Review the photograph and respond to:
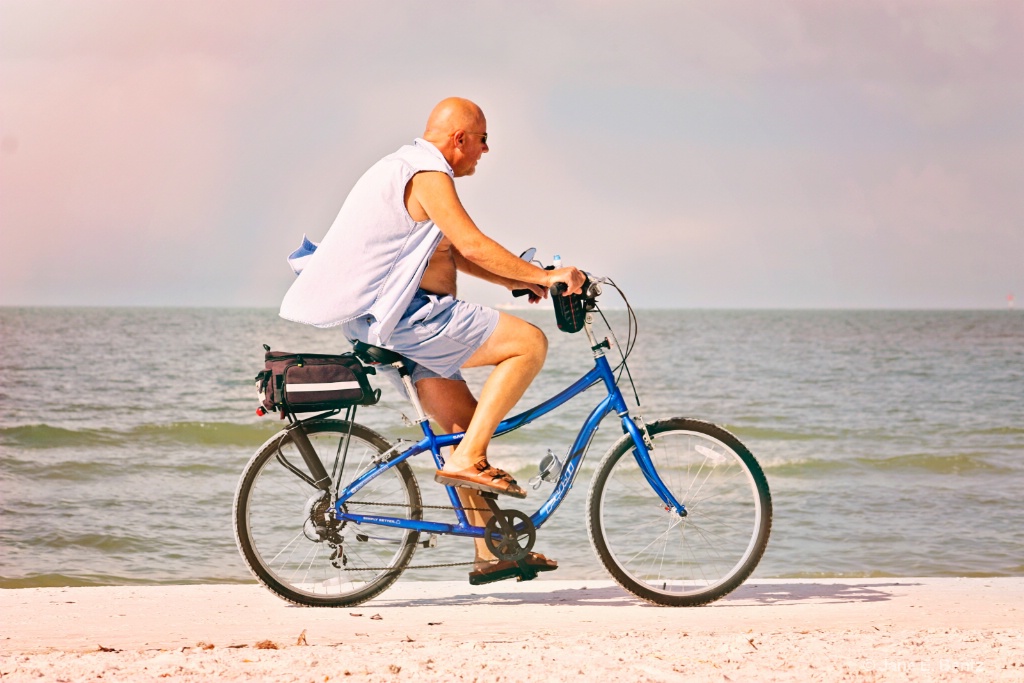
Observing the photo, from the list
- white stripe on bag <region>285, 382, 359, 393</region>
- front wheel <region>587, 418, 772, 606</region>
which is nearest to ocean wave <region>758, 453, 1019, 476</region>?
front wheel <region>587, 418, 772, 606</region>

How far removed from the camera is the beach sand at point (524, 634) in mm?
3102

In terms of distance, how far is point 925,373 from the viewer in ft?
82.6

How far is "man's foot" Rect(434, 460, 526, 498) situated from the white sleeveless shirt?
584mm

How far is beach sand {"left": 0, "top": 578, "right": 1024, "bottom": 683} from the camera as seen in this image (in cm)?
310

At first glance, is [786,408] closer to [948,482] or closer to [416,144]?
[948,482]

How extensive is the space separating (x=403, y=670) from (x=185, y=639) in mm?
1109

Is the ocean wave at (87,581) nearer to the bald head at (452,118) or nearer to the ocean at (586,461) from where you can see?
the ocean at (586,461)

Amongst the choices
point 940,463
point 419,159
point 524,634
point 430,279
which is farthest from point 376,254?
point 940,463

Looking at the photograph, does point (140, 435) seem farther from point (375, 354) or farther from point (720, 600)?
point (720, 600)

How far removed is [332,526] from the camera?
420 cm

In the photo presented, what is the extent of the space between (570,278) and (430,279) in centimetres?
57

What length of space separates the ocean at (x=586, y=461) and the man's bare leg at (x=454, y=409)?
0.93m

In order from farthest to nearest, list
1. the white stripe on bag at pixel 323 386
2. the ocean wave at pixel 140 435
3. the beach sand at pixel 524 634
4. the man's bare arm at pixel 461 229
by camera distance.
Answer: the ocean wave at pixel 140 435
the white stripe on bag at pixel 323 386
the man's bare arm at pixel 461 229
the beach sand at pixel 524 634

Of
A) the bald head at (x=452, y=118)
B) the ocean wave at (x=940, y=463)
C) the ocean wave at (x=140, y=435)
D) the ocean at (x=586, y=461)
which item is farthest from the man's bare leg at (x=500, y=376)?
the ocean wave at (x=140, y=435)
